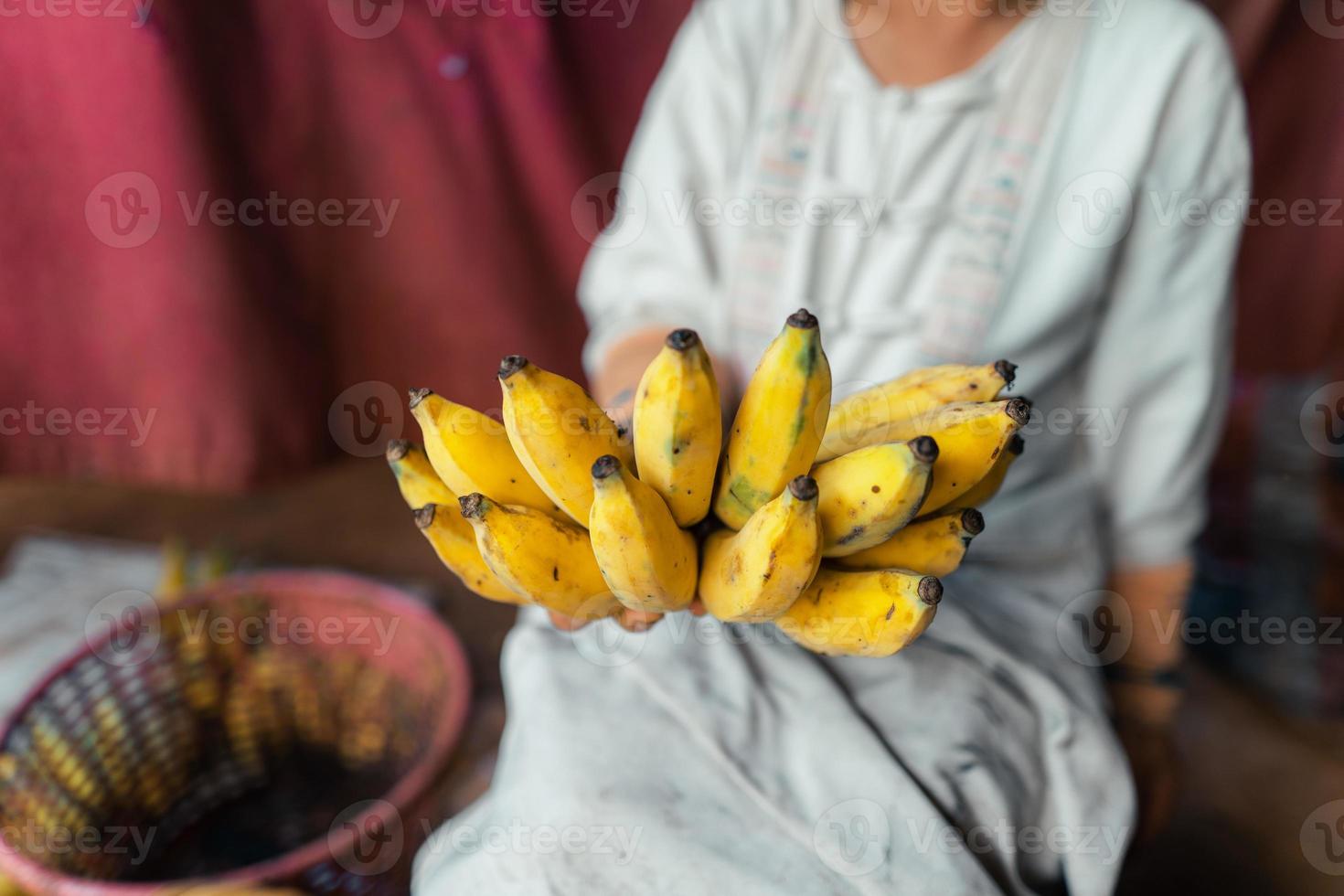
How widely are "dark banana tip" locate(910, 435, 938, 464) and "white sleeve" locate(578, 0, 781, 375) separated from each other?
0.53m

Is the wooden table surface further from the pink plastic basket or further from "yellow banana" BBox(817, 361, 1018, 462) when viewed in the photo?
"yellow banana" BBox(817, 361, 1018, 462)

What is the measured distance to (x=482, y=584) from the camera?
2.04 ft

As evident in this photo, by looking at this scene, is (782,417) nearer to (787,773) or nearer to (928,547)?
(928,547)

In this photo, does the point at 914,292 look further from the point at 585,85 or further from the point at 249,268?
the point at 249,268

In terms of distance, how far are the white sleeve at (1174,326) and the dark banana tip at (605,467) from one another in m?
0.63

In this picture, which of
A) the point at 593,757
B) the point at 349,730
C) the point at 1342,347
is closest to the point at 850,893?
the point at 593,757

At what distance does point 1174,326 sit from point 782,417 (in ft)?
1.89

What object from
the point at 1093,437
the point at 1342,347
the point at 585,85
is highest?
the point at 585,85

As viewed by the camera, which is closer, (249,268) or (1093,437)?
(1093,437)

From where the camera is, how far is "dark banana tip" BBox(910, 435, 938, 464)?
1.58 feet

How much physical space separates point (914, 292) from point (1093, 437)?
10.2 inches

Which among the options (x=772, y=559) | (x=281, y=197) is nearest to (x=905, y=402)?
(x=772, y=559)

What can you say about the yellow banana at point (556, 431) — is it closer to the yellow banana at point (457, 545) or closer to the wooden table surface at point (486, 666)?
the yellow banana at point (457, 545)

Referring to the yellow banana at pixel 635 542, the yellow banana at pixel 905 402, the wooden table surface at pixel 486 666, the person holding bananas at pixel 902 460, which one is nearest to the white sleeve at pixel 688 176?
the person holding bananas at pixel 902 460
